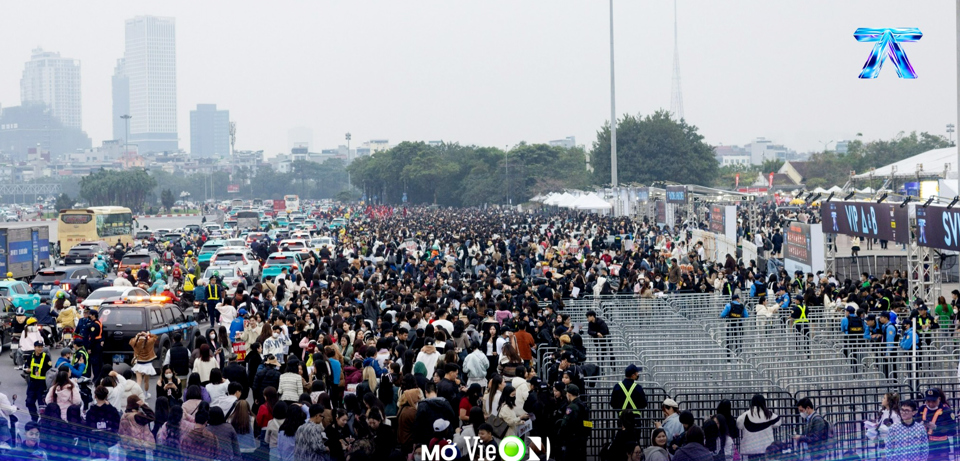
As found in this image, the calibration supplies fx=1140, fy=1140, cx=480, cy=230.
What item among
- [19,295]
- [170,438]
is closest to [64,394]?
[170,438]

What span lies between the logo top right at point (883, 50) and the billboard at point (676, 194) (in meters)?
28.1

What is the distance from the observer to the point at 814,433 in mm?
10602

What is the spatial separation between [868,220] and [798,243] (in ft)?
15.3

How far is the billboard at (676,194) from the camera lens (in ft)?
165

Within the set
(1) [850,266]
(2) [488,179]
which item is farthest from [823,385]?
(2) [488,179]

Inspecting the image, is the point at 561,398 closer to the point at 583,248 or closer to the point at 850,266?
the point at 850,266

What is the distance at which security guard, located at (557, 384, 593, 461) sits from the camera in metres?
10.6

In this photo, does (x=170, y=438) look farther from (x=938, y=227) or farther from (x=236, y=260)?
(x=236, y=260)

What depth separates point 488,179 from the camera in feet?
406

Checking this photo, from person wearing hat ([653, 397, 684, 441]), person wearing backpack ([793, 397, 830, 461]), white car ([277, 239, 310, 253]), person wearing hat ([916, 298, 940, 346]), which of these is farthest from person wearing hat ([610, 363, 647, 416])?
white car ([277, 239, 310, 253])

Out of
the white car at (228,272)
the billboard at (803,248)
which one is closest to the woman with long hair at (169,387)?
the billboard at (803,248)

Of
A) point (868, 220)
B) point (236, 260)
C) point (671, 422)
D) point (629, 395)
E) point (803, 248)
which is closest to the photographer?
point (671, 422)

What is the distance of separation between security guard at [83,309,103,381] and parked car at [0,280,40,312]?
8966 mm

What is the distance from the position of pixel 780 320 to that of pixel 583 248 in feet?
62.2
